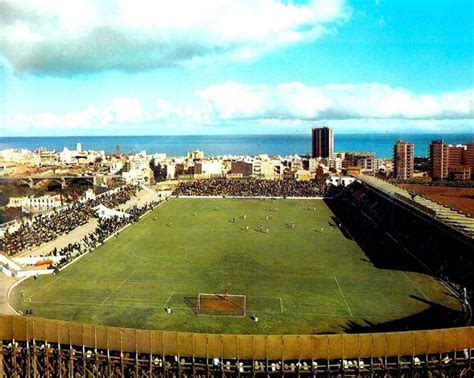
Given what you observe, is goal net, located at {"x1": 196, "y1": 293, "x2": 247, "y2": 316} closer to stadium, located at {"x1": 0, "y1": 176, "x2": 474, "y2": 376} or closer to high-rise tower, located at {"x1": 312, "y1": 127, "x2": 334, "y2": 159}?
stadium, located at {"x1": 0, "y1": 176, "x2": 474, "y2": 376}

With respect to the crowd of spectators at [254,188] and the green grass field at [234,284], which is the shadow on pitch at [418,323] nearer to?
the green grass field at [234,284]

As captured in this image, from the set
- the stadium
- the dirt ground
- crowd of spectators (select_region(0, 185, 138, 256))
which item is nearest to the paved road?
crowd of spectators (select_region(0, 185, 138, 256))

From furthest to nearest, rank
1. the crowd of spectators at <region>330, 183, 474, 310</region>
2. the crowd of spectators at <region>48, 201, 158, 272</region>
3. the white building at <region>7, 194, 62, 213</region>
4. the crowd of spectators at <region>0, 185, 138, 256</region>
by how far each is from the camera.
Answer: the white building at <region>7, 194, 62, 213</region> < the crowd of spectators at <region>0, 185, 138, 256</region> < the crowd of spectators at <region>48, 201, 158, 272</region> < the crowd of spectators at <region>330, 183, 474, 310</region>

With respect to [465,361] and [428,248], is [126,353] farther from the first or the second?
[428,248]

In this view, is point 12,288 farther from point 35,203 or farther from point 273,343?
point 35,203

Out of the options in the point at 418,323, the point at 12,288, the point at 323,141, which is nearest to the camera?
the point at 418,323

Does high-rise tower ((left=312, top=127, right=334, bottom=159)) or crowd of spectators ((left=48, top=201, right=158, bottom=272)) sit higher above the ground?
high-rise tower ((left=312, top=127, right=334, bottom=159))

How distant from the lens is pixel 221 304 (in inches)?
977

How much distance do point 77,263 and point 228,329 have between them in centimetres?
1571

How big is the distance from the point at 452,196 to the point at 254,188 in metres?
28.0

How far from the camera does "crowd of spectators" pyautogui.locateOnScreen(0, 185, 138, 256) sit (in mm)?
36438

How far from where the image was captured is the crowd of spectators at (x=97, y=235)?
3366cm

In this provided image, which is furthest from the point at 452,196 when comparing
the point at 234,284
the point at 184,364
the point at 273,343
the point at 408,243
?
the point at 184,364

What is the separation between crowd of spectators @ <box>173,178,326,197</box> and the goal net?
4568 centimetres
